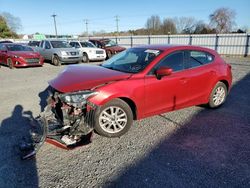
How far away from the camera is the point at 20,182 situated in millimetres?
2586

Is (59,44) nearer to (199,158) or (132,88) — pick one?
(132,88)

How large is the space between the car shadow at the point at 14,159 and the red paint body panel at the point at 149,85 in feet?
3.75

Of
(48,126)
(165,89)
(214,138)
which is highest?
(165,89)

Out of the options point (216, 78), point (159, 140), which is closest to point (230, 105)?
point (216, 78)

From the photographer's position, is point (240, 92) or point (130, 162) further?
point (240, 92)

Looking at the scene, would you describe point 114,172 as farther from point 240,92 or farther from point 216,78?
point 240,92

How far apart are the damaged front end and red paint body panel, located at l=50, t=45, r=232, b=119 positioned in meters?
0.12

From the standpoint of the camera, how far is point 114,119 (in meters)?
3.70

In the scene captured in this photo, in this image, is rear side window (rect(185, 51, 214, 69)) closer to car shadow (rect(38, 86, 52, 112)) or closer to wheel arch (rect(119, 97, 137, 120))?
wheel arch (rect(119, 97, 137, 120))

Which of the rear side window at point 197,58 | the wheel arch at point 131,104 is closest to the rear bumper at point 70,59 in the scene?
the rear side window at point 197,58

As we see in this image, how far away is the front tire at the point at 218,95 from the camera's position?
502cm

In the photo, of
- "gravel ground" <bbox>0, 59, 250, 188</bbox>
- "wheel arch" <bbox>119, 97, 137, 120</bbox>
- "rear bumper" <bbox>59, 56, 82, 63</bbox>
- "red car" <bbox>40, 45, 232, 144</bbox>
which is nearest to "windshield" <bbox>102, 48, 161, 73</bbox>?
"red car" <bbox>40, 45, 232, 144</bbox>

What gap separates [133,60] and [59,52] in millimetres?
10422

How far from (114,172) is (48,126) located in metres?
1.37
